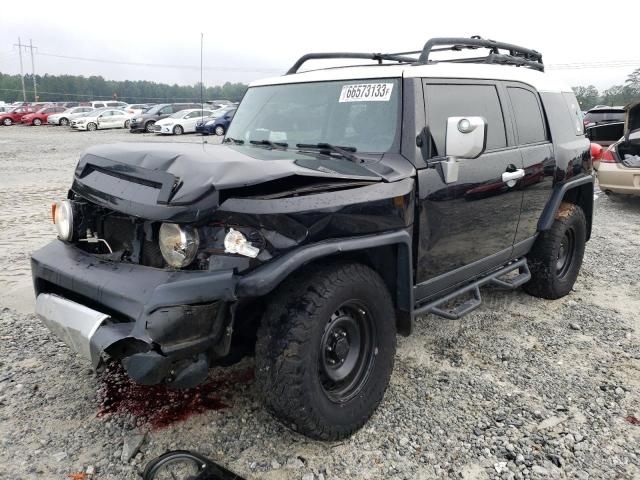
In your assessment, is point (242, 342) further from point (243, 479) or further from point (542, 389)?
point (542, 389)

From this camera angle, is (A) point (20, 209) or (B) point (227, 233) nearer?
(B) point (227, 233)

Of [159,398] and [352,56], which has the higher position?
[352,56]

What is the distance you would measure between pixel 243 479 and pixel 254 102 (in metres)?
2.73

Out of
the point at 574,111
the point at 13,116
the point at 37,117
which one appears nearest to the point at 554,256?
the point at 574,111

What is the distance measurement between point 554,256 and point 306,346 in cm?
321

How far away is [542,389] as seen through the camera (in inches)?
134

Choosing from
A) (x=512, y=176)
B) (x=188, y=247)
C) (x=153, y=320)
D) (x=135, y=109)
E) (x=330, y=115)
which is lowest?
(x=153, y=320)

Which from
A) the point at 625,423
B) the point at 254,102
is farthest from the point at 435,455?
the point at 254,102

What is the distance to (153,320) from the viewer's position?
2.21m

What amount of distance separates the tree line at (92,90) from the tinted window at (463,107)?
86594 millimetres

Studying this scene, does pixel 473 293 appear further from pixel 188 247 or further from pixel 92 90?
pixel 92 90

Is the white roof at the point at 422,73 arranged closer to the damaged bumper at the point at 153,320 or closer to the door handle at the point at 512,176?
the door handle at the point at 512,176

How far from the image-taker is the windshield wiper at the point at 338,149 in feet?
10.5

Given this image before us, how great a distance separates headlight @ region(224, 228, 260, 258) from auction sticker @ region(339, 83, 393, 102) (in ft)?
4.74
